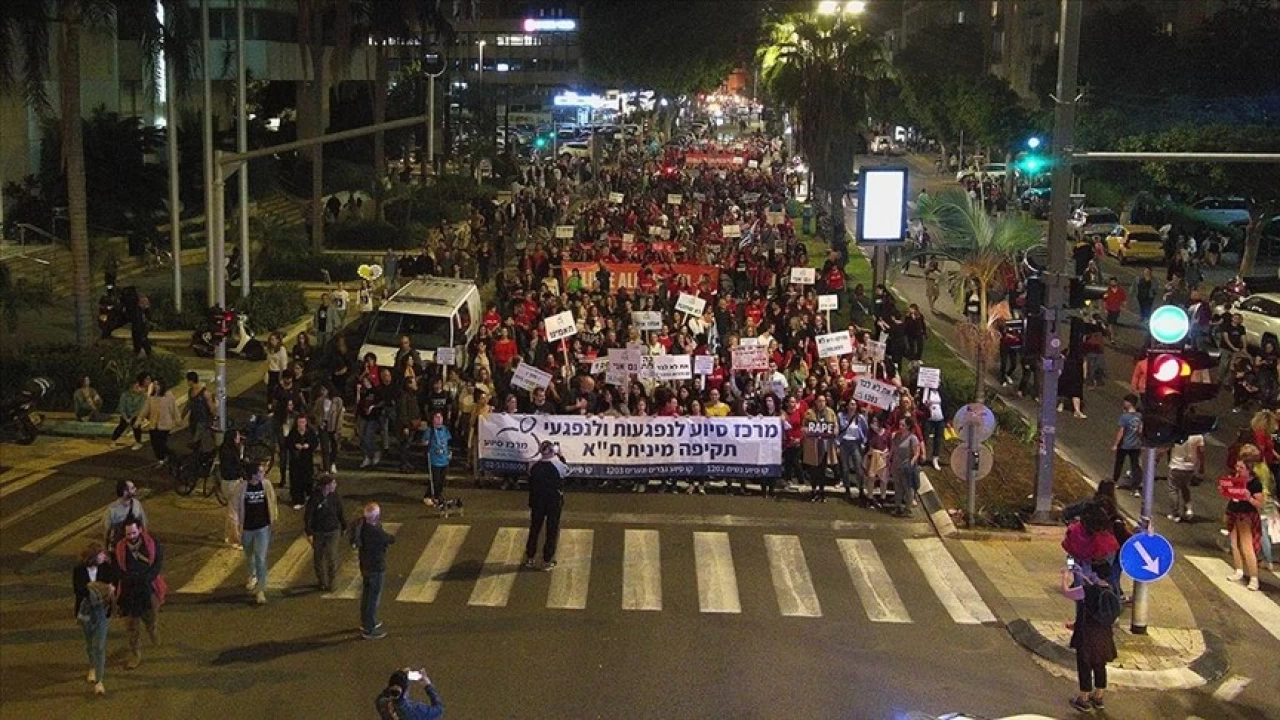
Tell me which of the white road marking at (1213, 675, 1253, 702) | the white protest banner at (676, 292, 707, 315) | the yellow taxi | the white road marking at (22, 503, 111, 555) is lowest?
the white road marking at (1213, 675, 1253, 702)

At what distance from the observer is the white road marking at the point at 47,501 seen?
17953mm

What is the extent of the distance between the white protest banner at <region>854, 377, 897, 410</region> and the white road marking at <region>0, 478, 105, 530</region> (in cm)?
1091

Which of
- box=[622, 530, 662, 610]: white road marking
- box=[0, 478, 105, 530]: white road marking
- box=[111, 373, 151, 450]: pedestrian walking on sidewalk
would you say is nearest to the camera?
box=[622, 530, 662, 610]: white road marking

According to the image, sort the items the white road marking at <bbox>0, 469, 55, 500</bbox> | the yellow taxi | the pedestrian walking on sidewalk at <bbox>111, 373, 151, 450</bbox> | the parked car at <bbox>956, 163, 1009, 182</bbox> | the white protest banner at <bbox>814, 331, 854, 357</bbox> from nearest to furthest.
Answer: the white road marking at <bbox>0, 469, 55, 500</bbox> < the pedestrian walking on sidewalk at <bbox>111, 373, 151, 450</bbox> < the white protest banner at <bbox>814, 331, 854, 357</bbox> < the yellow taxi < the parked car at <bbox>956, 163, 1009, 182</bbox>

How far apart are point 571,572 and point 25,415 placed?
411 inches

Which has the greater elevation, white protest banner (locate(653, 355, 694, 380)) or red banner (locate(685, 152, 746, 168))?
red banner (locate(685, 152, 746, 168))

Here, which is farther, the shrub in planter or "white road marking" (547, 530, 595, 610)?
the shrub in planter

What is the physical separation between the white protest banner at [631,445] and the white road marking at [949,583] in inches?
112

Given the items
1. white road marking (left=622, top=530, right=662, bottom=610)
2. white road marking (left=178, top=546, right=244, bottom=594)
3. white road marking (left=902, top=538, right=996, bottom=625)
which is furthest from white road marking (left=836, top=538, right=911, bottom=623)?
white road marking (left=178, top=546, right=244, bottom=594)

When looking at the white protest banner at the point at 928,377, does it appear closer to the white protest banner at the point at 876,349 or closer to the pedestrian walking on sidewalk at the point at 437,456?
the white protest banner at the point at 876,349

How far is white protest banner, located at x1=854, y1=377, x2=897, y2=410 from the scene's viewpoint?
65.9 feet

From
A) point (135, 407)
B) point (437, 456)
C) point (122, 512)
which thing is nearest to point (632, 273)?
point (135, 407)

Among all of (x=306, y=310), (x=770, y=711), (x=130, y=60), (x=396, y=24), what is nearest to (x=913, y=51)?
(x=396, y=24)

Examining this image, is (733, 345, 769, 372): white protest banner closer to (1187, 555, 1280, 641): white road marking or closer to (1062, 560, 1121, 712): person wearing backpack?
(1187, 555, 1280, 641): white road marking
